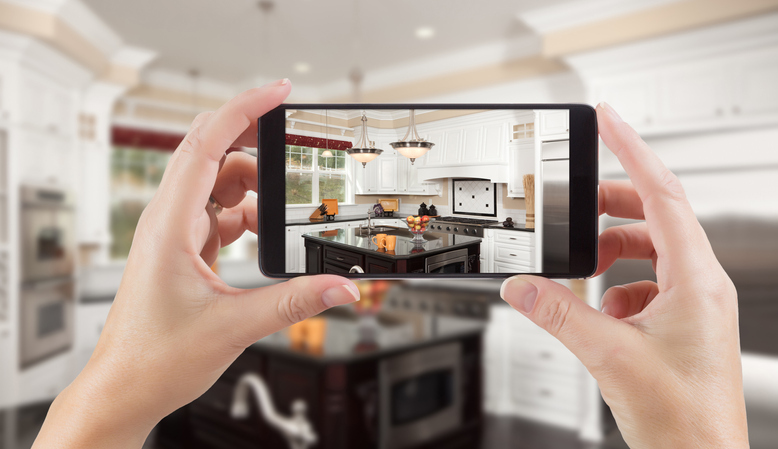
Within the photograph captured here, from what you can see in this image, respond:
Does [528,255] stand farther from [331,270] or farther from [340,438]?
[340,438]

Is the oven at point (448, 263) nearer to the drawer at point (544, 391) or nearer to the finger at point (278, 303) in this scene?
the finger at point (278, 303)

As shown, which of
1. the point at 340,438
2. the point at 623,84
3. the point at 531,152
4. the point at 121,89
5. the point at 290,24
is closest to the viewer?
the point at 531,152

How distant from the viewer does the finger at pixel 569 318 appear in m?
0.47

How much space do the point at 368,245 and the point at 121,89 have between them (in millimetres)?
3279

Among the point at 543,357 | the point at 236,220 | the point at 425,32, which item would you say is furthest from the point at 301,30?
the point at 543,357

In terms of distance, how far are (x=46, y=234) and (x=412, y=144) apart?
292 cm

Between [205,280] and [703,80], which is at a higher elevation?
[703,80]

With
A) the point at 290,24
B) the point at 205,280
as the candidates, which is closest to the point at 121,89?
the point at 290,24

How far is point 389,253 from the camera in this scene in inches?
25.0

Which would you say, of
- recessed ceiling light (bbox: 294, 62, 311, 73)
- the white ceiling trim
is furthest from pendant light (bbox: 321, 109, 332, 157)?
recessed ceiling light (bbox: 294, 62, 311, 73)

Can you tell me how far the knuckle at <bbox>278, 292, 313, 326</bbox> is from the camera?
515 millimetres

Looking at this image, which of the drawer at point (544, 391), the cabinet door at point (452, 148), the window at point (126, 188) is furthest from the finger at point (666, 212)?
the window at point (126, 188)

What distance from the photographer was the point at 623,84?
218 centimetres

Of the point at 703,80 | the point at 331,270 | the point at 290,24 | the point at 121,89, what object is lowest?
the point at 331,270
